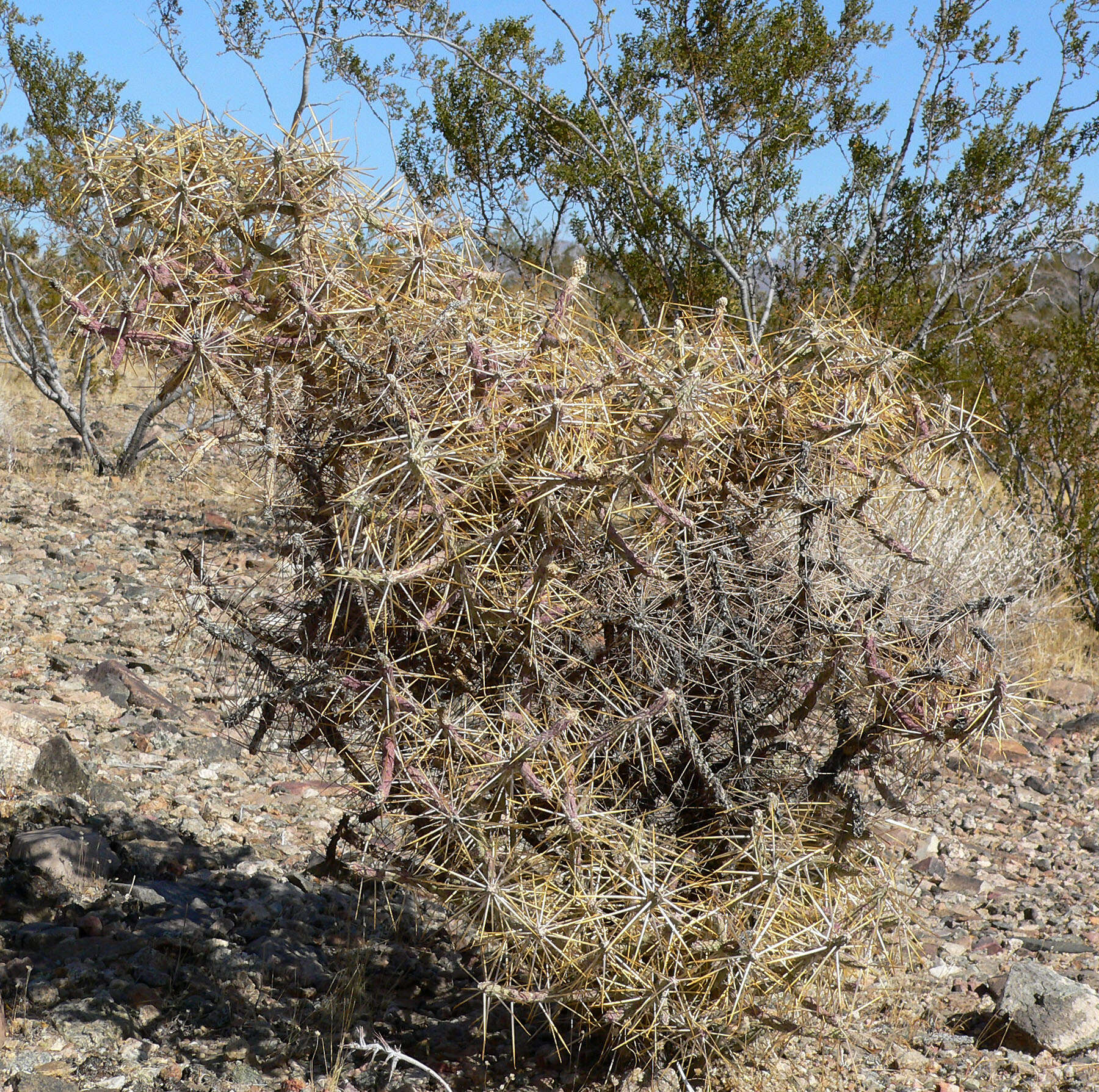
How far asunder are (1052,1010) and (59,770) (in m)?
3.56

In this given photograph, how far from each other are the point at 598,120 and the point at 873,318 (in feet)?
8.62

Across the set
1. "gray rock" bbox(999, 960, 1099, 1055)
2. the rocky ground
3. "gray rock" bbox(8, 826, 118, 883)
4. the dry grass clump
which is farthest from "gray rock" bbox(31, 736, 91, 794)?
"gray rock" bbox(999, 960, 1099, 1055)

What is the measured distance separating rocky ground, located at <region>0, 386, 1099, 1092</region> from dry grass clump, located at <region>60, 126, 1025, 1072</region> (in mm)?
383

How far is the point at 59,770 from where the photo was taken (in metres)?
4.07

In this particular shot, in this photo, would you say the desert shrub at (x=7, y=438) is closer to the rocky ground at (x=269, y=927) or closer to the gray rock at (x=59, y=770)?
the rocky ground at (x=269, y=927)

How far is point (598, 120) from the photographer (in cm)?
843

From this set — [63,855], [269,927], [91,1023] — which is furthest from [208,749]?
[91,1023]

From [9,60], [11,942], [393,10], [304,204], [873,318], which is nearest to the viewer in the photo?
[304,204]

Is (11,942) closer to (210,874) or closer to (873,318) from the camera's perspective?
(210,874)

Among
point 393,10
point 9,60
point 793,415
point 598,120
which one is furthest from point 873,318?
point 9,60

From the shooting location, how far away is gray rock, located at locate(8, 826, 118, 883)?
137 inches

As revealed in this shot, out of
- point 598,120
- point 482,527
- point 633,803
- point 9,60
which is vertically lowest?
point 633,803

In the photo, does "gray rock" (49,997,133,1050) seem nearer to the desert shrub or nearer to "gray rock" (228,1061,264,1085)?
"gray rock" (228,1061,264,1085)

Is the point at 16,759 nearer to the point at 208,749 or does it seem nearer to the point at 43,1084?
the point at 208,749
